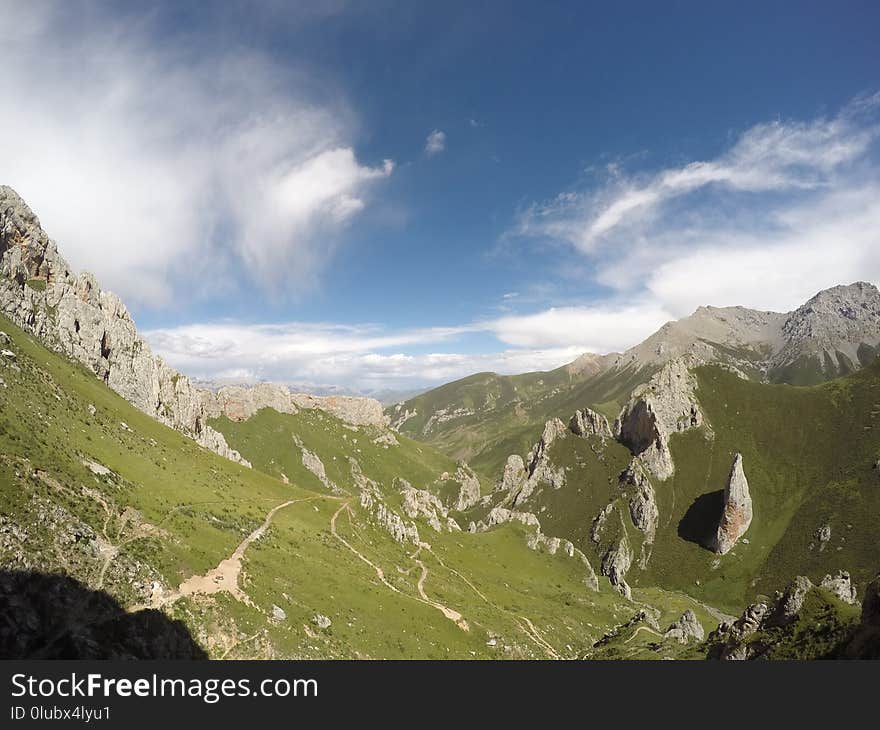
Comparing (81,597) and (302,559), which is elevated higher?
(81,597)

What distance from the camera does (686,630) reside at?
116 metres

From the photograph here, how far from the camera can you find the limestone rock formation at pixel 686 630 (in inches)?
4393

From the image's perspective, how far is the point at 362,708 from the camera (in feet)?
59.2

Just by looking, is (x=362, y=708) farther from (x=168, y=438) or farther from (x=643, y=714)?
(x=168, y=438)

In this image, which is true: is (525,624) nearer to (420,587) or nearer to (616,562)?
(420,587)

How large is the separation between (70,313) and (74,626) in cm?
11019

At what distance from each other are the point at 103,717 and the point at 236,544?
52264 mm

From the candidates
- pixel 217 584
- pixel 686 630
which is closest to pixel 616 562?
pixel 686 630

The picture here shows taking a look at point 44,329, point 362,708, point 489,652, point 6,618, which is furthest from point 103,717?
point 44,329

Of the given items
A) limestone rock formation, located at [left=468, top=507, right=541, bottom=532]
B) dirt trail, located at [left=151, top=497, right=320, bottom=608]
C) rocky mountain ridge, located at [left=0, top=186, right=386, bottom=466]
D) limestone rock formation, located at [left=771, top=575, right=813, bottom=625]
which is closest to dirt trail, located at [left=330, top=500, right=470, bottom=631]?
dirt trail, located at [left=151, top=497, right=320, bottom=608]

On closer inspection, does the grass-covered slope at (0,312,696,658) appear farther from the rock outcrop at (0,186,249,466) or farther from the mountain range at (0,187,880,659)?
the rock outcrop at (0,186,249,466)

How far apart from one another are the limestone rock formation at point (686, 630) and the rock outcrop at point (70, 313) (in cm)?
15627

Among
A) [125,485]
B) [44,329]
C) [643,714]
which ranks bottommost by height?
[643,714]

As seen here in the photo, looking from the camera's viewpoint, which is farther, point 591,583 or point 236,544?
point 591,583
